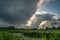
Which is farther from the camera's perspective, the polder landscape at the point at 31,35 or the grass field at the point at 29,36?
the polder landscape at the point at 31,35

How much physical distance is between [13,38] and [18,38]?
933mm

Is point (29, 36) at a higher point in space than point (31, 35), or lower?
lower

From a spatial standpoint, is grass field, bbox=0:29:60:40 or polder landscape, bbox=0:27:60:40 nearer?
grass field, bbox=0:29:60:40

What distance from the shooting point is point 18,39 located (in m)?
17.9

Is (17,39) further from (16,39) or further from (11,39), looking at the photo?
(11,39)

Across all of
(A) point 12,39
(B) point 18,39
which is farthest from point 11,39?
(B) point 18,39

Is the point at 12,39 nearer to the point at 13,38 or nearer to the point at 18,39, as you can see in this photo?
the point at 13,38

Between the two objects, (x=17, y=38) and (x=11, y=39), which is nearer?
(x=17, y=38)

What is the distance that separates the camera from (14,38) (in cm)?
1867

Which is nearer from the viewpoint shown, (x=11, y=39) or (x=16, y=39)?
(x=16, y=39)

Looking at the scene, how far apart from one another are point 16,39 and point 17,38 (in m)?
0.15

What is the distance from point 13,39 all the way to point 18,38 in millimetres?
823

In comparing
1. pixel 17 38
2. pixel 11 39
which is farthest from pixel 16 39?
pixel 11 39

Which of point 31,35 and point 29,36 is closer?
point 29,36
